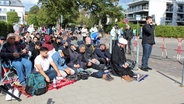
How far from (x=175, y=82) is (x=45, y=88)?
4292 mm

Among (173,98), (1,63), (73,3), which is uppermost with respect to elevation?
(73,3)

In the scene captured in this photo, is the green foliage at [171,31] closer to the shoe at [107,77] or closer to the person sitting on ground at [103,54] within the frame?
the person sitting on ground at [103,54]

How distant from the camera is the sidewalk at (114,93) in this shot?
22.4 ft

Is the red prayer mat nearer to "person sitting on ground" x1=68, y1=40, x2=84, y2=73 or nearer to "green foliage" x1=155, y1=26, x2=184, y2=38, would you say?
"person sitting on ground" x1=68, y1=40, x2=84, y2=73

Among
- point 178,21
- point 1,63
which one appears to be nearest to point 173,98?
point 1,63

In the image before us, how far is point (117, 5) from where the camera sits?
6575 cm

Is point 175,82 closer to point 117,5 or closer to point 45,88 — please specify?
point 45,88

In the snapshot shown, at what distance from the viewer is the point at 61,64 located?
961cm

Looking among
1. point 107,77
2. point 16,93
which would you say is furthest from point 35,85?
point 107,77

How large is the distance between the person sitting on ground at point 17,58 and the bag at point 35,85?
2.04 ft

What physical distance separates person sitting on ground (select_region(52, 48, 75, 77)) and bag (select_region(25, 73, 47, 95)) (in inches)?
62.4

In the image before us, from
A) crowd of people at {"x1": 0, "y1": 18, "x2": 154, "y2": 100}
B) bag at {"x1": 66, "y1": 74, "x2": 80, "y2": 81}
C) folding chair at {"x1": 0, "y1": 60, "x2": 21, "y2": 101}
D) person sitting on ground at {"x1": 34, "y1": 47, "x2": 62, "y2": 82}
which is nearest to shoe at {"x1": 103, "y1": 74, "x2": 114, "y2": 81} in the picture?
crowd of people at {"x1": 0, "y1": 18, "x2": 154, "y2": 100}

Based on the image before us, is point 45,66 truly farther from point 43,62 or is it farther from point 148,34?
point 148,34

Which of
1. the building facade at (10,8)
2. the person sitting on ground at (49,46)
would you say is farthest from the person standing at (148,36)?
the building facade at (10,8)
